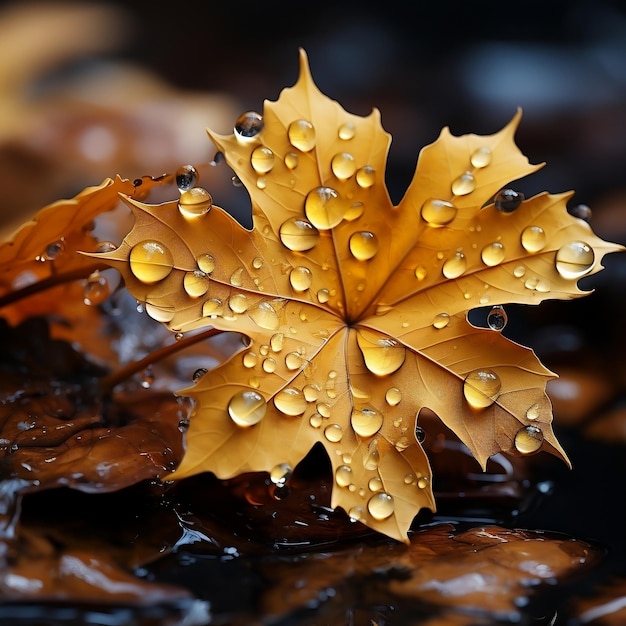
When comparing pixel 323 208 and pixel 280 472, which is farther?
pixel 323 208

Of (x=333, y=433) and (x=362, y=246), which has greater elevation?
(x=362, y=246)

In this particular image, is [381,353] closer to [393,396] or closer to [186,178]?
[393,396]

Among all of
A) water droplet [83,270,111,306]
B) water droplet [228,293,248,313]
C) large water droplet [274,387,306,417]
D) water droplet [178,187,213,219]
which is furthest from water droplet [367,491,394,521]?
water droplet [83,270,111,306]

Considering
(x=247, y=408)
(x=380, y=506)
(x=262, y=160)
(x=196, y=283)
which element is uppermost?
(x=262, y=160)

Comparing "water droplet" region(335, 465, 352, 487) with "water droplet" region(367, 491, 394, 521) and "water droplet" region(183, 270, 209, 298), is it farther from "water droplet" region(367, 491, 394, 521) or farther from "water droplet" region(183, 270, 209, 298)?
"water droplet" region(183, 270, 209, 298)

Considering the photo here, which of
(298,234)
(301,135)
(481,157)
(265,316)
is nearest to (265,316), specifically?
(265,316)

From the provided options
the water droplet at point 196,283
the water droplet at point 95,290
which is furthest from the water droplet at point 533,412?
the water droplet at point 95,290

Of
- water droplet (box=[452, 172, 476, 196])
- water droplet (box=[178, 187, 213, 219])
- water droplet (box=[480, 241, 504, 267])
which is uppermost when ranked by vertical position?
water droplet (box=[178, 187, 213, 219])

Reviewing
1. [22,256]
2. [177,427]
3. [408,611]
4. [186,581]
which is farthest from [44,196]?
[408,611]
